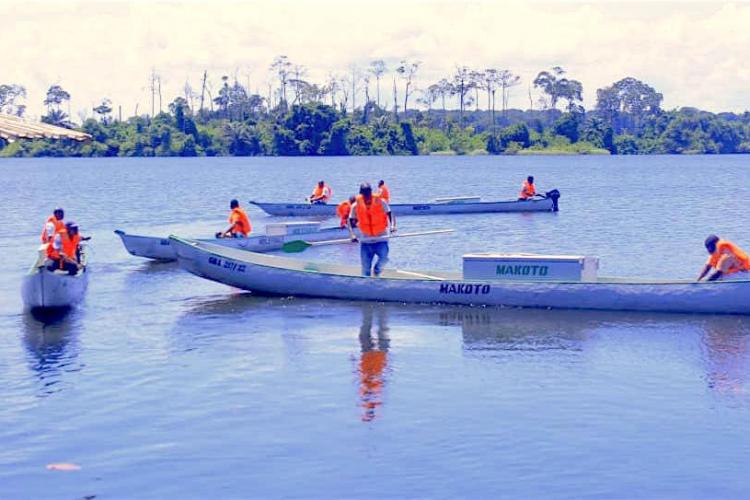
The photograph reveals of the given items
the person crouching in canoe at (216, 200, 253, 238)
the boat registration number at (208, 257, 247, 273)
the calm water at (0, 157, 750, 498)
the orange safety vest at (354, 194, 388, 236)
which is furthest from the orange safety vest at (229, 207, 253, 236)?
the orange safety vest at (354, 194, 388, 236)

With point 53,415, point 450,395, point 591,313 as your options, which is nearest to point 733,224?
point 591,313

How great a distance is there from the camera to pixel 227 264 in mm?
21828

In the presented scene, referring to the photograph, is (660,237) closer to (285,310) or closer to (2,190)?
(285,310)

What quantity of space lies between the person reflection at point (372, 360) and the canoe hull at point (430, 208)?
2387 centimetres

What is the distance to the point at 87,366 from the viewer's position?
16.0 meters

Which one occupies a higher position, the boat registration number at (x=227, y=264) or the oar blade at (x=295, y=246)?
the boat registration number at (x=227, y=264)

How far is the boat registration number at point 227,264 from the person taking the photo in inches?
854

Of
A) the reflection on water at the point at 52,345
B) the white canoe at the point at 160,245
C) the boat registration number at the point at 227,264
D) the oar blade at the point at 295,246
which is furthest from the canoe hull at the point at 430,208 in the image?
the reflection on water at the point at 52,345

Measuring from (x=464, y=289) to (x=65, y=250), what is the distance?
7.51 m

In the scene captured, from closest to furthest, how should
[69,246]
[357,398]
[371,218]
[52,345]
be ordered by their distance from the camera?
1. [357,398]
2. [52,345]
3. [371,218]
4. [69,246]

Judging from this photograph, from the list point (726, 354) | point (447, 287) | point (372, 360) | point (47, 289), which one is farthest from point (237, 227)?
point (726, 354)

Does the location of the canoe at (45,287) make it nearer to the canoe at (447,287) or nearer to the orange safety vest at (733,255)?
the canoe at (447,287)

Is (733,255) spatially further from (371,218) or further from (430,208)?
(430,208)

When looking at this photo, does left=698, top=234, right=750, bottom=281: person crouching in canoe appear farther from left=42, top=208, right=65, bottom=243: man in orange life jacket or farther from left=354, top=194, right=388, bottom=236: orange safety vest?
left=42, top=208, right=65, bottom=243: man in orange life jacket
